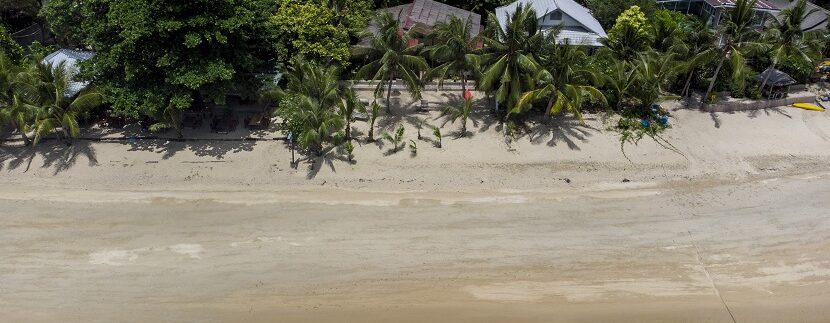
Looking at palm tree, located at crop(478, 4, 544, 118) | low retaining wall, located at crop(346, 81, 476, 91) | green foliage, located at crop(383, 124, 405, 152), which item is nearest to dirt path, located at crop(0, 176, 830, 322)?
green foliage, located at crop(383, 124, 405, 152)

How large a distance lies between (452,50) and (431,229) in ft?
29.0

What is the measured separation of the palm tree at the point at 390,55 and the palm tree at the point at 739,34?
49.6ft

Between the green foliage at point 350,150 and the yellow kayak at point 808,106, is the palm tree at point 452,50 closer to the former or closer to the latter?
the green foliage at point 350,150

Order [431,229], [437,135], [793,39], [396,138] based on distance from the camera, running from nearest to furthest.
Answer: [431,229], [396,138], [437,135], [793,39]

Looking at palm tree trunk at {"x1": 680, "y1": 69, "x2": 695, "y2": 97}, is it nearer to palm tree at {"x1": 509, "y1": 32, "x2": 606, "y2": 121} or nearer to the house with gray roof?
palm tree at {"x1": 509, "y1": 32, "x2": 606, "y2": 121}

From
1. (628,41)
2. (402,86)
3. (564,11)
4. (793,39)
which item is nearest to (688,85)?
(628,41)

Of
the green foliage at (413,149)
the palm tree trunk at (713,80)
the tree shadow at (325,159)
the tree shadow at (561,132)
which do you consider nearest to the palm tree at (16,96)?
the tree shadow at (325,159)

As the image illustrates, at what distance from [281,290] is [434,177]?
27.7 ft

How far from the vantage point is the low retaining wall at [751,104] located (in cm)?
2769

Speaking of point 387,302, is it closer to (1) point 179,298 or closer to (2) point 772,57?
(1) point 179,298

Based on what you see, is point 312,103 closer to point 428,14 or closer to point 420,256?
point 420,256

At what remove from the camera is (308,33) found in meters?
25.9

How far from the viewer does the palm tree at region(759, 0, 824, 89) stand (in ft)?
83.3

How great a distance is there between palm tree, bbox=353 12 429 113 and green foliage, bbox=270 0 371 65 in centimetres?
198
